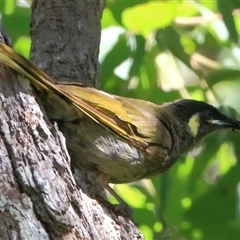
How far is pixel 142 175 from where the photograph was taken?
3682mm

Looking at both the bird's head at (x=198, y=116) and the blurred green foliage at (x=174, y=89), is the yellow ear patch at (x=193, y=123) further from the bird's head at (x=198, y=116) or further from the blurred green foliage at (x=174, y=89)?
the blurred green foliage at (x=174, y=89)

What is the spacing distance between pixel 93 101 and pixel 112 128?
0.18 meters

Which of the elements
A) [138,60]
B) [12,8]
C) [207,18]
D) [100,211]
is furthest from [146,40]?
[100,211]

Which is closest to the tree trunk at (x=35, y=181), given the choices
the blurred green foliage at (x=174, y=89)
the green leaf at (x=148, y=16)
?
the blurred green foliage at (x=174, y=89)

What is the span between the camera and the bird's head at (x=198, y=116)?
14.1 feet

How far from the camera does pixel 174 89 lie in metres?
4.56

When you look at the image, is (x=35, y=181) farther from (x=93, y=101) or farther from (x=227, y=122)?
(x=227, y=122)

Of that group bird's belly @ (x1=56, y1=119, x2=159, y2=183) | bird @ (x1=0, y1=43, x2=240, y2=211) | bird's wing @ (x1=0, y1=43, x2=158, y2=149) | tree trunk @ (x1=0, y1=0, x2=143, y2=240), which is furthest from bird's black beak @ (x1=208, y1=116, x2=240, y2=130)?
tree trunk @ (x1=0, y1=0, x2=143, y2=240)

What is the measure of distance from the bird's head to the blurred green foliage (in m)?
0.07

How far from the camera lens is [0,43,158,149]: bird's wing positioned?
8.81ft

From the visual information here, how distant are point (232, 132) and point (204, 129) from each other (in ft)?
0.78

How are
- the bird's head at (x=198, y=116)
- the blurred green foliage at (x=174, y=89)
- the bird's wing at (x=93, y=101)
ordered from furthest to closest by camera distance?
the bird's head at (x=198, y=116) → the blurred green foliage at (x=174, y=89) → the bird's wing at (x=93, y=101)

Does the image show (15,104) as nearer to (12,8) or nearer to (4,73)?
(4,73)

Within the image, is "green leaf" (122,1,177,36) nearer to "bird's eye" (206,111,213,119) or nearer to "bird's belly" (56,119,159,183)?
"bird's eye" (206,111,213,119)
